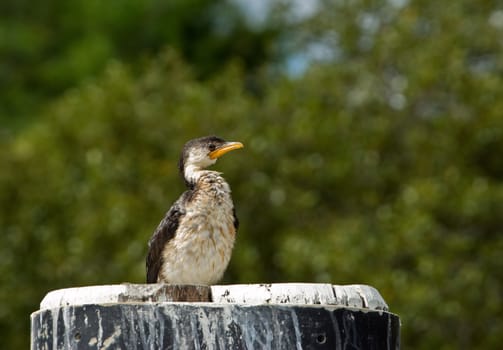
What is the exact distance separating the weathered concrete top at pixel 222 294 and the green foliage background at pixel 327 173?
466 inches

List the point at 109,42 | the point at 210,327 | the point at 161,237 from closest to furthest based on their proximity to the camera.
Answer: the point at 210,327, the point at 161,237, the point at 109,42

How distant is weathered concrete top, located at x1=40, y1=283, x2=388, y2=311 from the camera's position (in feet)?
13.3

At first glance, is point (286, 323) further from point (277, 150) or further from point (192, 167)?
point (277, 150)

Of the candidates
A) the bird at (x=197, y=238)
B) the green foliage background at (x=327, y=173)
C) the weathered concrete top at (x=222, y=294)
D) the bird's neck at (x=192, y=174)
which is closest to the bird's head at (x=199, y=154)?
the bird's neck at (x=192, y=174)

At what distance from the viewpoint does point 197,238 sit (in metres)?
6.73

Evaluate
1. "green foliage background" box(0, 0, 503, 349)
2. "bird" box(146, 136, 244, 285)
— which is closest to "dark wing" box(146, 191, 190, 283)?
"bird" box(146, 136, 244, 285)

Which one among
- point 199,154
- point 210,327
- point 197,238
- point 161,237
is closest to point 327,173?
point 199,154

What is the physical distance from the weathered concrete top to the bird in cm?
250

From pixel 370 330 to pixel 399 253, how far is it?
13.7m

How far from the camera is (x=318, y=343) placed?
13.1ft

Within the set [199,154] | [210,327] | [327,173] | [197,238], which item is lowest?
[210,327]

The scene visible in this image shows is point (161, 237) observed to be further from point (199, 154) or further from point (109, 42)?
point (109, 42)

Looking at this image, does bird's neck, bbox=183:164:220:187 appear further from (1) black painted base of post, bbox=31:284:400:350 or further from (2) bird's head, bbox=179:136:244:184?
(1) black painted base of post, bbox=31:284:400:350

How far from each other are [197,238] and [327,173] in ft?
41.8
